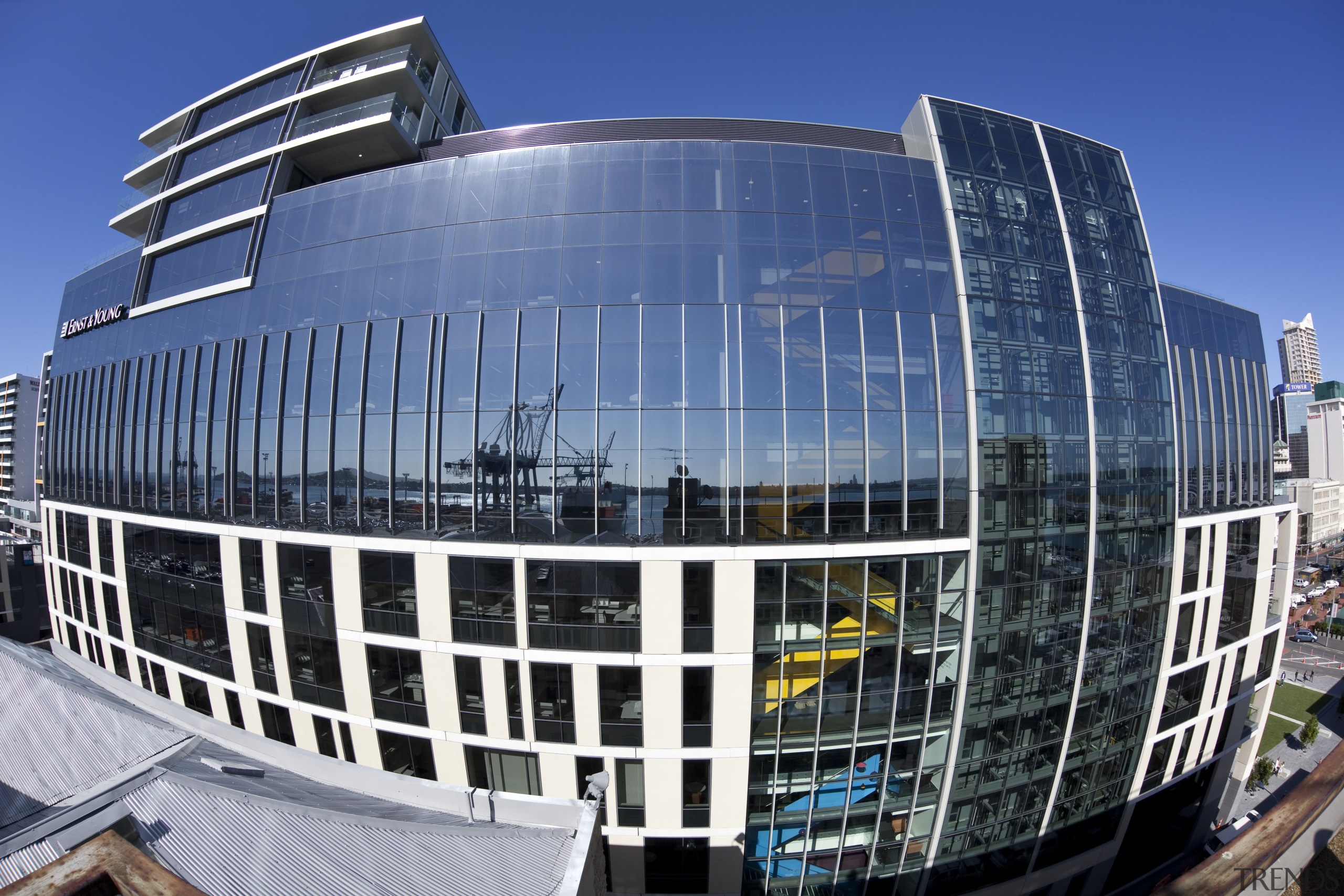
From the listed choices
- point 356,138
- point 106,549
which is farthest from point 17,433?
point 356,138

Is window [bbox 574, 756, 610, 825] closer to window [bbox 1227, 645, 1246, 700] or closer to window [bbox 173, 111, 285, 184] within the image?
window [bbox 173, 111, 285, 184]

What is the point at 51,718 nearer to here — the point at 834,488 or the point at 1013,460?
the point at 834,488

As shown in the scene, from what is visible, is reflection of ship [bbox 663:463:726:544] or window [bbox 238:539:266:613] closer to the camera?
reflection of ship [bbox 663:463:726:544]

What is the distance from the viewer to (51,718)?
503 inches

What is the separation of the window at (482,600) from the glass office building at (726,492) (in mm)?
133

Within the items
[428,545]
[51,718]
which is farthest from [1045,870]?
[51,718]

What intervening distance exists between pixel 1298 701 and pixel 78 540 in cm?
9499

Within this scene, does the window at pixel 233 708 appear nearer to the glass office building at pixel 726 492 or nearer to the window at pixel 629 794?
the glass office building at pixel 726 492

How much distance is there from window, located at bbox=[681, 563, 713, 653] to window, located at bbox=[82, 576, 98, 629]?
36472mm

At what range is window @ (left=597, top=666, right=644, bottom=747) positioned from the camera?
50.2 ft

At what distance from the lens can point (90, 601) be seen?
2622 cm

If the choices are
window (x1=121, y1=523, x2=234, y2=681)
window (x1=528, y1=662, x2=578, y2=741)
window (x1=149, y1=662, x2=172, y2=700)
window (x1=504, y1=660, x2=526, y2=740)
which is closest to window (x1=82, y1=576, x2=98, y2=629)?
window (x1=121, y1=523, x2=234, y2=681)

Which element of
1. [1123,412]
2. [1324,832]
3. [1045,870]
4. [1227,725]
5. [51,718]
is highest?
[1123,412]

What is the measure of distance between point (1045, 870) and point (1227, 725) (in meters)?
15.2
